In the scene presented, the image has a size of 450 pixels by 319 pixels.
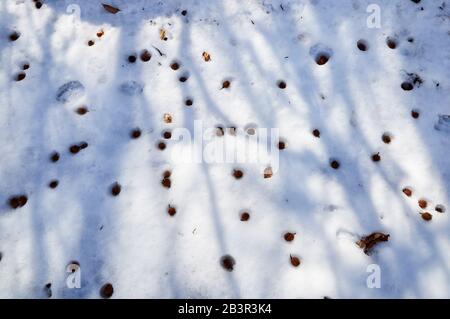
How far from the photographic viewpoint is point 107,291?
101 inches

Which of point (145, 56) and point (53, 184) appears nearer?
point (53, 184)

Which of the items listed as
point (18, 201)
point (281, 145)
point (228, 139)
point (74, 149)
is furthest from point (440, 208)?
point (18, 201)

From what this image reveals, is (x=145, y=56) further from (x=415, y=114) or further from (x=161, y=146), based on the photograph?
(x=415, y=114)

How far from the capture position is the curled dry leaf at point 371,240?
260 cm

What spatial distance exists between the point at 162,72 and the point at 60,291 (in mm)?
2070

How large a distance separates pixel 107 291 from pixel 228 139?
1.54 metres

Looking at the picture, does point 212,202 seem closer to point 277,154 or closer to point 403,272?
point 277,154

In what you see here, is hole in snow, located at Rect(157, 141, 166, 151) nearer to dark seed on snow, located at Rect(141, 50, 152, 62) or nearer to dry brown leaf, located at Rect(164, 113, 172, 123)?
dry brown leaf, located at Rect(164, 113, 172, 123)

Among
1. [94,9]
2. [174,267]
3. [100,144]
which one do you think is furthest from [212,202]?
[94,9]

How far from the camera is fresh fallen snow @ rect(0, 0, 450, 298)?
259cm

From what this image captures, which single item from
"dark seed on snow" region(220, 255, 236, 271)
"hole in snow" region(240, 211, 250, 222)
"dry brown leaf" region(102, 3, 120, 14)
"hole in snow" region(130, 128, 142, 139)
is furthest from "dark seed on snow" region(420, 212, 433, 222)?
"dry brown leaf" region(102, 3, 120, 14)

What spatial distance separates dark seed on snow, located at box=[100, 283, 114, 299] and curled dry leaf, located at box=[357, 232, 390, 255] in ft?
6.19

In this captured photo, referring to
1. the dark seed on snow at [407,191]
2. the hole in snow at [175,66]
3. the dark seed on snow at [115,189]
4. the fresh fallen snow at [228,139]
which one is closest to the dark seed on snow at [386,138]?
the fresh fallen snow at [228,139]
